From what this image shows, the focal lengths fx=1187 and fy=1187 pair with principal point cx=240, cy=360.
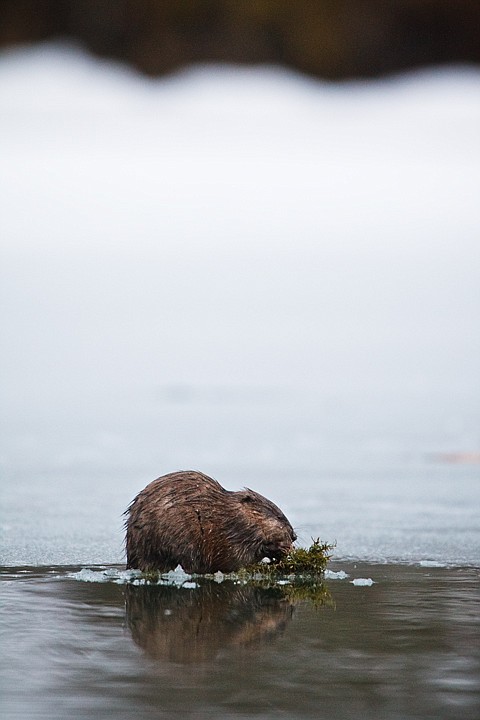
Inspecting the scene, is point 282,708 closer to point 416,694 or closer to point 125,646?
point 416,694

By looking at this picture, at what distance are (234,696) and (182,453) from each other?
959cm

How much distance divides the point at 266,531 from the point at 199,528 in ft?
1.34

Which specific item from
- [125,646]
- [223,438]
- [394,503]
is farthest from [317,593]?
[223,438]

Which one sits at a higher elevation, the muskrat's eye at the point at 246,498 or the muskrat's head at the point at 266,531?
the muskrat's eye at the point at 246,498

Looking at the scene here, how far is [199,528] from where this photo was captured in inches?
262

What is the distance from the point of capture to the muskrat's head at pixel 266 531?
22.3ft

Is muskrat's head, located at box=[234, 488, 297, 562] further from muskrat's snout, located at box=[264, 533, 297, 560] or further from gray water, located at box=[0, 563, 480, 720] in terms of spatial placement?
gray water, located at box=[0, 563, 480, 720]

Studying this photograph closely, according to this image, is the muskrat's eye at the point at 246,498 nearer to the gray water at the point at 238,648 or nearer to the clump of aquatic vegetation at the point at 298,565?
the clump of aquatic vegetation at the point at 298,565

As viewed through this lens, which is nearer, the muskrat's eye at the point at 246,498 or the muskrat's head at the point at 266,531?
the muskrat's head at the point at 266,531

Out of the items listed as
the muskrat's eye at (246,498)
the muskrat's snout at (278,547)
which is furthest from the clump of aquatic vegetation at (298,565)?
the muskrat's eye at (246,498)

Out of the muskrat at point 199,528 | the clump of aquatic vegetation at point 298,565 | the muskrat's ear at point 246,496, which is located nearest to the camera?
the muskrat at point 199,528

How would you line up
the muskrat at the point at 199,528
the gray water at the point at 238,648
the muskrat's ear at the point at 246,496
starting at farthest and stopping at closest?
1. the muskrat's ear at the point at 246,496
2. the muskrat at the point at 199,528
3. the gray water at the point at 238,648

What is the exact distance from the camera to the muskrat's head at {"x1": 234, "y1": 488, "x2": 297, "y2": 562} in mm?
6797

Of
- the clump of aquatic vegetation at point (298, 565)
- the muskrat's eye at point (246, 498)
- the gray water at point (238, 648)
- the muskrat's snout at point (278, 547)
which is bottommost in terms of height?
the gray water at point (238, 648)
